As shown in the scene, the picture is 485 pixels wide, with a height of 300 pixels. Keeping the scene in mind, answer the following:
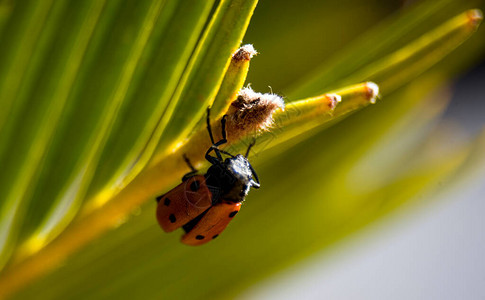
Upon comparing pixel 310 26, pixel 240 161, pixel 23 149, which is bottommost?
pixel 23 149

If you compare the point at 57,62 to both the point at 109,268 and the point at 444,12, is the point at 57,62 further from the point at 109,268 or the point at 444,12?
the point at 444,12

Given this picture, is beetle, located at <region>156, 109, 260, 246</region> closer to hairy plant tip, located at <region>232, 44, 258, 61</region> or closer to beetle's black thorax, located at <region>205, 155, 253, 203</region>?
beetle's black thorax, located at <region>205, 155, 253, 203</region>

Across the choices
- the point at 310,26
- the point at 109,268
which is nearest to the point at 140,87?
the point at 109,268

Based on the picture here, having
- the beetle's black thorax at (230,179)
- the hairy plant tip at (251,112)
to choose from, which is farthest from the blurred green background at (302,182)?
the hairy plant tip at (251,112)

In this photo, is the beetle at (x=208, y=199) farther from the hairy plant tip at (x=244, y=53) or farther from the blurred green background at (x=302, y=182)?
the hairy plant tip at (x=244, y=53)

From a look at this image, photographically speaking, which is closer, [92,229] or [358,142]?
[92,229]

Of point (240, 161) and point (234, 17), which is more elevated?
point (240, 161)
